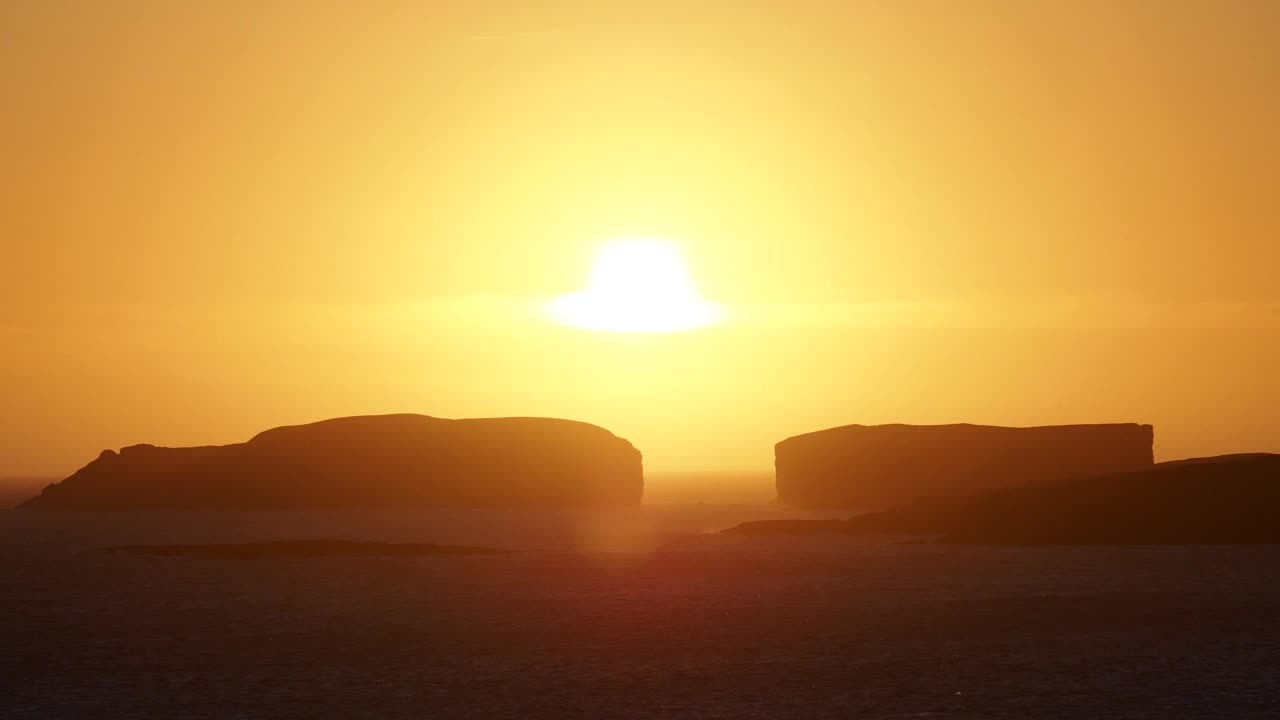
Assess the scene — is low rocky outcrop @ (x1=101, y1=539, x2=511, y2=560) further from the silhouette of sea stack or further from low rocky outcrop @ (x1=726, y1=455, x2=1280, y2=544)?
the silhouette of sea stack

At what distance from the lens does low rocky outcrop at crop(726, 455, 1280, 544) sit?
7769 cm

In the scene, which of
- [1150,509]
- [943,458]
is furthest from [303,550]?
[943,458]

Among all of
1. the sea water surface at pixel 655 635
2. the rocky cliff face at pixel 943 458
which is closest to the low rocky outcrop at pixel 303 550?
the sea water surface at pixel 655 635

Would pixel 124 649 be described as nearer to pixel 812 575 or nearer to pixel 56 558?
pixel 812 575

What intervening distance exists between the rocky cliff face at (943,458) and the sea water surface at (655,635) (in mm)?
70358

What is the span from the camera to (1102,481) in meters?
81.2

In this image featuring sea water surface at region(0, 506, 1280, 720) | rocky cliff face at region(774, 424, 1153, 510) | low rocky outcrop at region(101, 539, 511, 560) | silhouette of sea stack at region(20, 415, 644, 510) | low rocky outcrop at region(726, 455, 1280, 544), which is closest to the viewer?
sea water surface at region(0, 506, 1280, 720)

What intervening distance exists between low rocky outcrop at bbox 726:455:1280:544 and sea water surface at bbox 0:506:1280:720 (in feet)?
13.4

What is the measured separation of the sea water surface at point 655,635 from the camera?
94.9 feet

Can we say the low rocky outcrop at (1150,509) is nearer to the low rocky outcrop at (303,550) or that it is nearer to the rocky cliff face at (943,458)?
the low rocky outcrop at (303,550)

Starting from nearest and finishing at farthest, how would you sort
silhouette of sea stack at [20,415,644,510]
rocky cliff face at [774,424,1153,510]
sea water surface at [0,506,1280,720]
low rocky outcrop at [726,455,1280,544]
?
sea water surface at [0,506,1280,720] < low rocky outcrop at [726,455,1280,544] < rocky cliff face at [774,424,1153,510] < silhouette of sea stack at [20,415,644,510]

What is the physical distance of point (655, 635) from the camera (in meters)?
40.4

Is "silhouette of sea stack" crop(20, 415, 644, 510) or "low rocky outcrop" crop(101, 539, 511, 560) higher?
"silhouette of sea stack" crop(20, 415, 644, 510)

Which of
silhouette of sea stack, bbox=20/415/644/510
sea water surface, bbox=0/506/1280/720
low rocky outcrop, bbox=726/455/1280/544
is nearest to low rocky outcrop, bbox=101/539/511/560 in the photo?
sea water surface, bbox=0/506/1280/720
